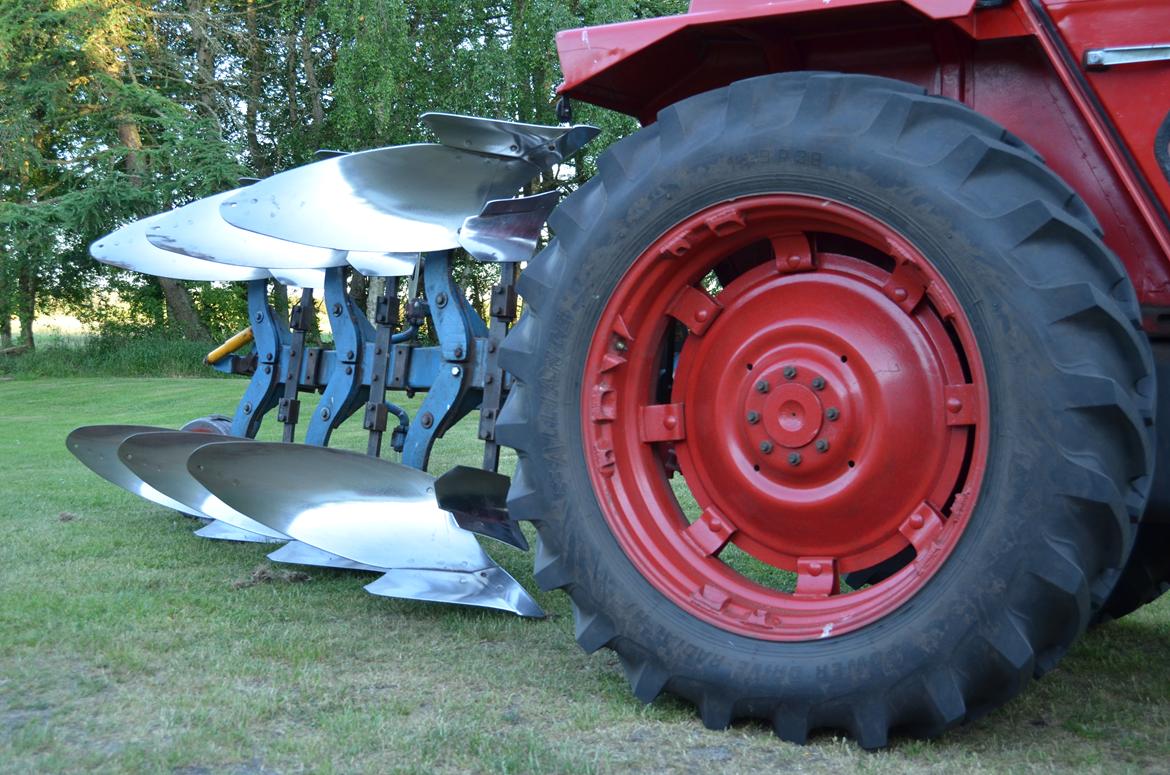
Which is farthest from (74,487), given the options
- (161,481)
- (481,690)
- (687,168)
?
(687,168)

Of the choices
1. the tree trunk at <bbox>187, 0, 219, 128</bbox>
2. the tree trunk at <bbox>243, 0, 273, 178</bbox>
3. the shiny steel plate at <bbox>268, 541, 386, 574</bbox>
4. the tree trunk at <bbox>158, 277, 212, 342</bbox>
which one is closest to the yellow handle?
the shiny steel plate at <bbox>268, 541, 386, 574</bbox>

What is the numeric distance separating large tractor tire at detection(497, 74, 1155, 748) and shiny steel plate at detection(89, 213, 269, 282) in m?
2.94

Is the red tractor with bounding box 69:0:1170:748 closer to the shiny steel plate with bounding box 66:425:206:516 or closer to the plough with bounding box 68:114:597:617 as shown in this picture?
the plough with bounding box 68:114:597:617

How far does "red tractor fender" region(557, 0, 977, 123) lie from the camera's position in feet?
7.29

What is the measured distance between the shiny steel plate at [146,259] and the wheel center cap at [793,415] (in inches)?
128

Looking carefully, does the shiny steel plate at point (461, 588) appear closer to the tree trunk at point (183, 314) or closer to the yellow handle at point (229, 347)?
the yellow handle at point (229, 347)

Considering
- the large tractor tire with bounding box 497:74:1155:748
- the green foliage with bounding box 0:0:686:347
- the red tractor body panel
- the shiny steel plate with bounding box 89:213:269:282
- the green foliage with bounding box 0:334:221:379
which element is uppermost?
the green foliage with bounding box 0:0:686:347

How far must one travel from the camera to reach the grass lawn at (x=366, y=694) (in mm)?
2047

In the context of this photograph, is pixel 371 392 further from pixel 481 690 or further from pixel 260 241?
pixel 481 690

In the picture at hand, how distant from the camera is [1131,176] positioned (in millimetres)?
2098

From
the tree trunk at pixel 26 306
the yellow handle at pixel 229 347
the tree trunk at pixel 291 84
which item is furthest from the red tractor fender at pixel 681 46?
the tree trunk at pixel 26 306

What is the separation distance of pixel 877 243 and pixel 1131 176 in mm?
473

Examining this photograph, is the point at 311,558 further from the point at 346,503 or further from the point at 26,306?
the point at 26,306

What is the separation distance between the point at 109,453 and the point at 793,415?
377 centimetres
